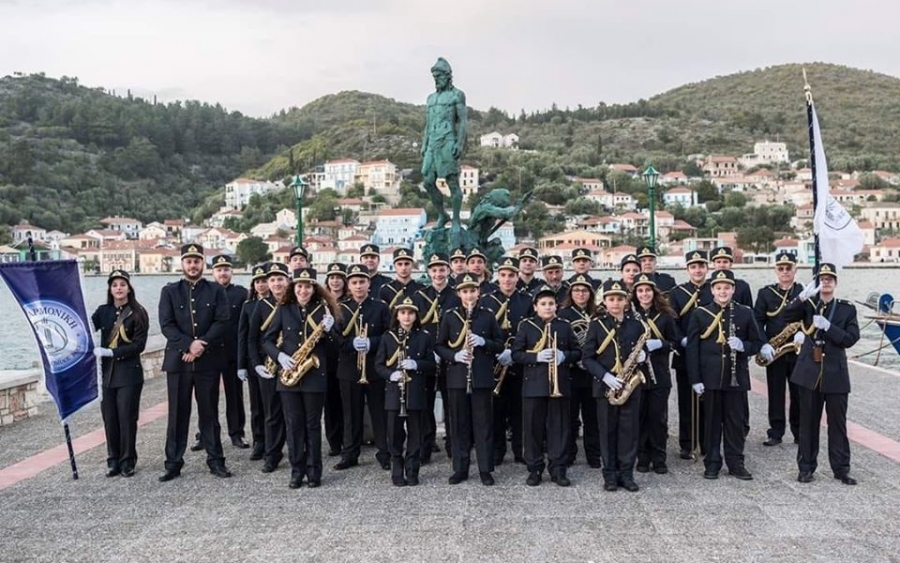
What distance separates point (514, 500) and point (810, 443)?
9.10ft

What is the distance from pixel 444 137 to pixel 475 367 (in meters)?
5.89

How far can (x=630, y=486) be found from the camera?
270 inches

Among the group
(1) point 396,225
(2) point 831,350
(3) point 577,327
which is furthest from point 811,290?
(1) point 396,225

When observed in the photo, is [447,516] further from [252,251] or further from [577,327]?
[252,251]

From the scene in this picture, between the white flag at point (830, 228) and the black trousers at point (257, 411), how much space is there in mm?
5948

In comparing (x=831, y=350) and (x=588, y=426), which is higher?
(x=831, y=350)

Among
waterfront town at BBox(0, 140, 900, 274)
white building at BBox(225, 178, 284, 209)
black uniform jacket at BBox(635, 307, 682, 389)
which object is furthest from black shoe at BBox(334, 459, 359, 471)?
white building at BBox(225, 178, 284, 209)

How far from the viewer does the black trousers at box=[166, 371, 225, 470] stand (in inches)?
295

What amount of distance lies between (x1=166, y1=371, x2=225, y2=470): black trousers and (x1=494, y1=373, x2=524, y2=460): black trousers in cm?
274

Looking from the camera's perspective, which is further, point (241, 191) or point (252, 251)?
point (241, 191)

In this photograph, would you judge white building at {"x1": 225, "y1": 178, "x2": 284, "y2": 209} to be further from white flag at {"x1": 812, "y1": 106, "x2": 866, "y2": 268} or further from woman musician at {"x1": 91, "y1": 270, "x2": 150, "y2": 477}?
white flag at {"x1": 812, "y1": 106, "x2": 866, "y2": 268}

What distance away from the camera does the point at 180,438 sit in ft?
24.6

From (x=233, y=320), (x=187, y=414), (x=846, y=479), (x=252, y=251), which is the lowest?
(x=252, y=251)

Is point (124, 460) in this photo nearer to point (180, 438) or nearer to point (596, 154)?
point (180, 438)
